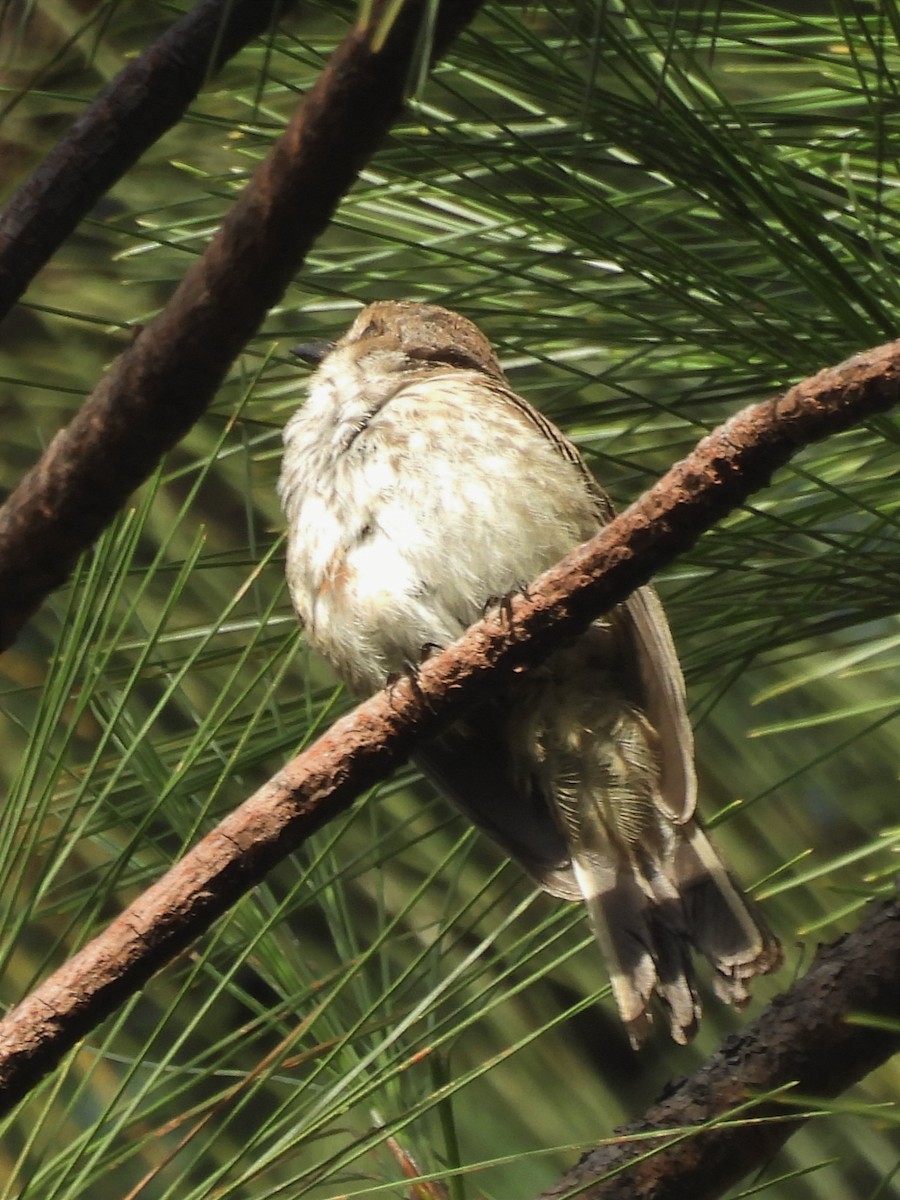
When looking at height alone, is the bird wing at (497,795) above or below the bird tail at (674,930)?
above

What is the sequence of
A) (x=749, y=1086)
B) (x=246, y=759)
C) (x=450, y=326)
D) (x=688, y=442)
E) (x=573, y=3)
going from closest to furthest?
(x=573, y=3) < (x=749, y=1086) < (x=246, y=759) < (x=688, y=442) < (x=450, y=326)

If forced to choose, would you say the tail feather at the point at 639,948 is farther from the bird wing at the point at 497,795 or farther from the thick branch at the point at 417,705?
the thick branch at the point at 417,705

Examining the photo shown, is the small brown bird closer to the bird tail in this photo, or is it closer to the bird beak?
the bird tail

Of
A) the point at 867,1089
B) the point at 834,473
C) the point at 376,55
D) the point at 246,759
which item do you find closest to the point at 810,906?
the point at 867,1089

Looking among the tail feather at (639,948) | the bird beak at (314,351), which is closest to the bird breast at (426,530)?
the bird beak at (314,351)

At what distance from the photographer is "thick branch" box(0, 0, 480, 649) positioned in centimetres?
106

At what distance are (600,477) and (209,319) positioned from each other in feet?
3.96

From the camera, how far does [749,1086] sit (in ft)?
4.86

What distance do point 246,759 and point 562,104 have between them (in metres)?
0.78

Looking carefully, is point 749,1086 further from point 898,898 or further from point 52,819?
point 52,819

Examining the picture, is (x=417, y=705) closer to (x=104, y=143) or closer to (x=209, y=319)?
(x=209, y=319)

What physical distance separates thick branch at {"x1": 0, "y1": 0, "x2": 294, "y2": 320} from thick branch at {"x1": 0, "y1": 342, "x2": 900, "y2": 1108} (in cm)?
47

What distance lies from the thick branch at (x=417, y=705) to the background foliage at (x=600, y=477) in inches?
6.9

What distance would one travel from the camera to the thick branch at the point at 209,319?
3.48ft
